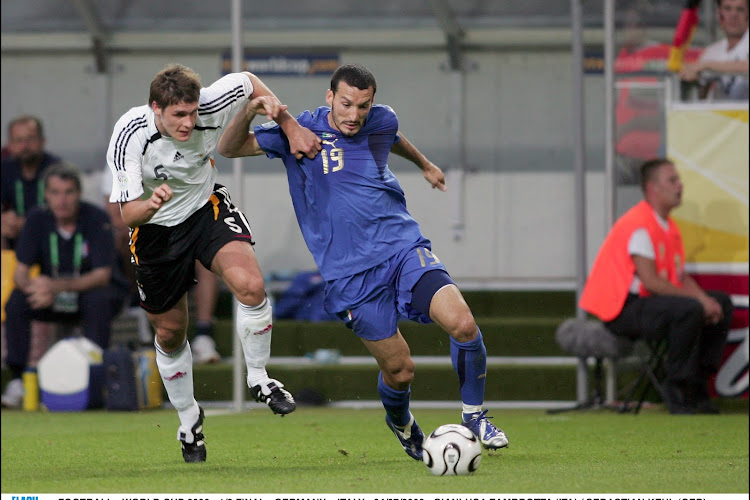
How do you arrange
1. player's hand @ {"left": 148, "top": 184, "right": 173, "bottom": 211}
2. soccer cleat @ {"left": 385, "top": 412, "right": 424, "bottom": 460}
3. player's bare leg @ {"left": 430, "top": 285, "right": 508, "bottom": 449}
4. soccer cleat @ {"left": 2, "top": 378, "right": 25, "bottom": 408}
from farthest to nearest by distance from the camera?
soccer cleat @ {"left": 2, "top": 378, "right": 25, "bottom": 408}
soccer cleat @ {"left": 385, "top": 412, "right": 424, "bottom": 460}
player's bare leg @ {"left": 430, "top": 285, "right": 508, "bottom": 449}
player's hand @ {"left": 148, "top": 184, "right": 173, "bottom": 211}

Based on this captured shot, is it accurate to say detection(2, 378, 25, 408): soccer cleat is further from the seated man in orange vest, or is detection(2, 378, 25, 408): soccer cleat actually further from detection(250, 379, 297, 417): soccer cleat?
detection(250, 379, 297, 417): soccer cleat

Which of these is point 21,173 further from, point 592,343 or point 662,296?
point 662,296

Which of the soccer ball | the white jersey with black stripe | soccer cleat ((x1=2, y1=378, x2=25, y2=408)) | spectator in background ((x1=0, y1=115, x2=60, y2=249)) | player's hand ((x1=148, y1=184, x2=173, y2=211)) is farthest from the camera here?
spectator in background ((x1=0, y1=115, x2=60, y2=249))

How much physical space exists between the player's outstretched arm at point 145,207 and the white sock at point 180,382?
1.07 metres

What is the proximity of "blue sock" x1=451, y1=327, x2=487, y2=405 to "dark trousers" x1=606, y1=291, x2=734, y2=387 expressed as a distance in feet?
12.4

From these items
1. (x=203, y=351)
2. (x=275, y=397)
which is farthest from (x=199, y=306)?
(x=275, y=397)

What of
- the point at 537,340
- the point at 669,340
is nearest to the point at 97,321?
the point at 537,340

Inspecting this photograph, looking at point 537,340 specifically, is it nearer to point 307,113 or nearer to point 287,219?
point 287,219

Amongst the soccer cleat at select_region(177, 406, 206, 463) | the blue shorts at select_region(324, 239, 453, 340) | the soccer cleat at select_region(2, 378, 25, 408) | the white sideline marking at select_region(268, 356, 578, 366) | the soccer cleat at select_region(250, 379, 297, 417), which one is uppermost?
the blue shorts at select_region(324, 239, 453, 340)

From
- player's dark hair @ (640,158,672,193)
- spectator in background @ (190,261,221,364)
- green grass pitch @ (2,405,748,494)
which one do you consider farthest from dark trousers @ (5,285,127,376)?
player's dark hair @ (640,158,672,193)

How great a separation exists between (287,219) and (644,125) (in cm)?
402

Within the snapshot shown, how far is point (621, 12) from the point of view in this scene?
37.7ft

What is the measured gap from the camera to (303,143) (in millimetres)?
6832

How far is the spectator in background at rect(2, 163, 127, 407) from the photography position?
11.5m
